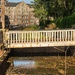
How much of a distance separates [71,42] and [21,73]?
5319 millimetres

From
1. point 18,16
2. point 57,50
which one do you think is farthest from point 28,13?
point 57,50

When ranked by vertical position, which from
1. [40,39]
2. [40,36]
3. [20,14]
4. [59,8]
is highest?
[59,8]

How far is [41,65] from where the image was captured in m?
17.2

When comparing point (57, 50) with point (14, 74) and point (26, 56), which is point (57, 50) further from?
point (14, 74)

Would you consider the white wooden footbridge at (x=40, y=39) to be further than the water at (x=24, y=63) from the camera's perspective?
Yes

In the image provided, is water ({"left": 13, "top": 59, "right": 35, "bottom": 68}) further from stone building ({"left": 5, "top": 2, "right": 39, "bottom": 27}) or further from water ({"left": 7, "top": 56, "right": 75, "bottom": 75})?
stone building ({"left": 5, "top": 2, "right": 39, "bottom": 27})

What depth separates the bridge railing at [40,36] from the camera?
18.9m

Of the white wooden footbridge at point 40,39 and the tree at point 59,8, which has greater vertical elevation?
the tree at point 59,8

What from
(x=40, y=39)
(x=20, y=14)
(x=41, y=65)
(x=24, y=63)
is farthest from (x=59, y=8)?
(x=20, y=14)

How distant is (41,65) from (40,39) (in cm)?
251

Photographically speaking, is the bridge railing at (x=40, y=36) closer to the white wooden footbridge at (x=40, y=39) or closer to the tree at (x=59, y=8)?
the white wooden footbridge at (x=40, y=39)

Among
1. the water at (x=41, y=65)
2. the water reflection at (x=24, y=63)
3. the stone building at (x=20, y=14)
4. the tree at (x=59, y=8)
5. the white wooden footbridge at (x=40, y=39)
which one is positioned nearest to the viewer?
the water at (x=41, y=65)

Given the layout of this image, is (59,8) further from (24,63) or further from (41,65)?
(41,65)

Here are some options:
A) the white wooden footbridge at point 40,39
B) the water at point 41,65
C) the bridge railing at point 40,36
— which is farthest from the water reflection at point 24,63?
the bridge railing at point 40,36
